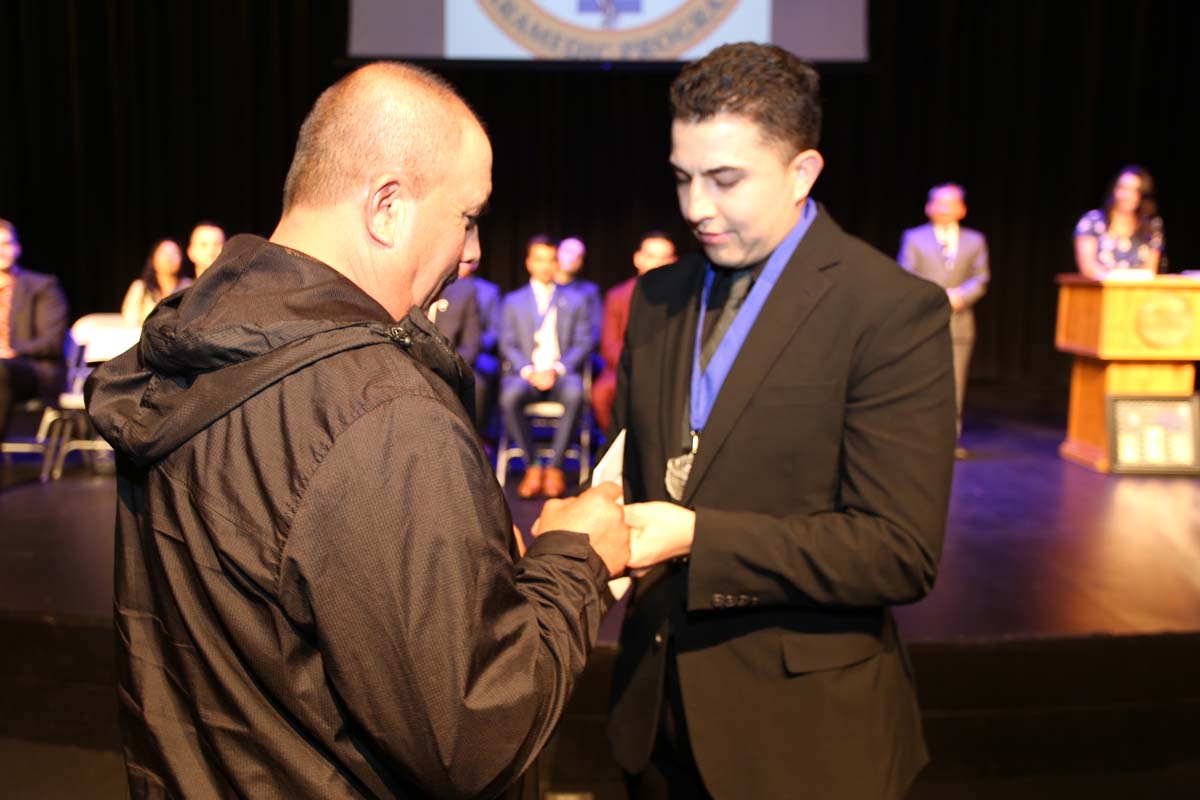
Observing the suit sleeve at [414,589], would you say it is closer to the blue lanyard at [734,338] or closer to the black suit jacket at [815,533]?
the black suit jacket at [815,533]

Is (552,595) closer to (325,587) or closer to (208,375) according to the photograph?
(325,587)

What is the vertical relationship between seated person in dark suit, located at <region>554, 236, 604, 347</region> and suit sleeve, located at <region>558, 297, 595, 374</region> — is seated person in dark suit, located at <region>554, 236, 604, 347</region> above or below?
above

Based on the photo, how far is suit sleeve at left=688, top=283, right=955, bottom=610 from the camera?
1471mm

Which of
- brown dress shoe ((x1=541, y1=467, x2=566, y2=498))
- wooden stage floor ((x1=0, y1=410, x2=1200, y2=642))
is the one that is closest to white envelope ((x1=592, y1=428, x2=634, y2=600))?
wooden stage floor ((x1=0, y1=410, x2=1200, y2=642))

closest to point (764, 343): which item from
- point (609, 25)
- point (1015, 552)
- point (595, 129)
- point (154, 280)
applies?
point (1015, 552)

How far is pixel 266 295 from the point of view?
105 cm

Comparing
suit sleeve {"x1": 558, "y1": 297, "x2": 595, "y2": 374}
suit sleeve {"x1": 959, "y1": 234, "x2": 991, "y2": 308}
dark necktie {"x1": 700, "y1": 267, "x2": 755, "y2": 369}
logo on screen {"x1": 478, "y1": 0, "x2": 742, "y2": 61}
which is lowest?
suit sleeve {"x1": 558, "y1": 297, "x2": 595, "y2": 374}

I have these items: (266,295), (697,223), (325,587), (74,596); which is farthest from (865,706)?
(74,596)

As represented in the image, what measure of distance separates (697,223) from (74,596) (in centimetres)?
313

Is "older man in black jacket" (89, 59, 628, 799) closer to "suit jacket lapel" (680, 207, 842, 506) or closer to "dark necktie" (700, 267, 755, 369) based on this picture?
"suit jacket lapel" (680, 207, 842, 506)

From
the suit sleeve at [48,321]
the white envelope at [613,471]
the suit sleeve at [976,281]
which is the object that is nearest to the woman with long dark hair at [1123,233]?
the suit sleeve at [976,281]

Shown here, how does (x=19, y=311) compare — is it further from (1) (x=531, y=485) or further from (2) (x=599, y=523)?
A: (2) (x=599, y=523)

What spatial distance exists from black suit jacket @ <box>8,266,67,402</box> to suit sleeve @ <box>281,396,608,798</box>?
19.0ft

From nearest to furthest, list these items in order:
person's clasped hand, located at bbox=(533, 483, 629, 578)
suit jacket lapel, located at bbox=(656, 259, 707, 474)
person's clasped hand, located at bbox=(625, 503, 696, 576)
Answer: person's clasped hand, located at bbox=(533, 483, 629, 578) < person's clasped hand, located at bbox=(625, 503, 696, 576) < suit jacket lapel, located at bbox=(656, 259, 707, 474)
